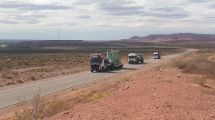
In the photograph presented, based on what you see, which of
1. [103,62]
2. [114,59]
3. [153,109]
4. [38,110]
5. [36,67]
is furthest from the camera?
[36,67]

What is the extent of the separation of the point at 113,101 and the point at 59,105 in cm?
262

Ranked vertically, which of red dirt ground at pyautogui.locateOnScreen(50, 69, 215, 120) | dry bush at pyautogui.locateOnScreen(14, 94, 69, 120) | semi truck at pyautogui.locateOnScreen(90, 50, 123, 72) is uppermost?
red dirt ground at pyautogui.locateOnScreen(50, 69, 215, 120)

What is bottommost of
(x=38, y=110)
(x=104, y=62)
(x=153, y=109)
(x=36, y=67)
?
(x=36, y=67)

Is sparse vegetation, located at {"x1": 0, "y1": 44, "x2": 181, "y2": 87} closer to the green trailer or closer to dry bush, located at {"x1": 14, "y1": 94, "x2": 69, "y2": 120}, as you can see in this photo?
the green trailer

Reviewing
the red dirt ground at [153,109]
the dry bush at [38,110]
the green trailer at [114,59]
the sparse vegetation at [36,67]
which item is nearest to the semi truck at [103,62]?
the green trailer at [114,59]

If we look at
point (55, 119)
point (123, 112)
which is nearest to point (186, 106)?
point (123, 112)

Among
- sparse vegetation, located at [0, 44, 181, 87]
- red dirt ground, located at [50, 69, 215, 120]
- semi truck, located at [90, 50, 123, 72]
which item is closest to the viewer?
red dirt ground, located at [50, 69, 215, 120]

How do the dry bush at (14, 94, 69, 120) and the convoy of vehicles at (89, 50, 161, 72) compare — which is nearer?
the dry bush at (14, 94, 69, 120)

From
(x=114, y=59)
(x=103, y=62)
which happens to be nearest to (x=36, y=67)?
(x=114, y=59)

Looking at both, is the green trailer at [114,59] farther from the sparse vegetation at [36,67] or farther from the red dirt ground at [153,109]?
the red dirt ground at [153,109]

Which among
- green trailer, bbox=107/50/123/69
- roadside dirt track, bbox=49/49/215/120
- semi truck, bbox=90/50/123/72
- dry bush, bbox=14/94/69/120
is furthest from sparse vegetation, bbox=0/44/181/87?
roadside dirt track, bbox=49/49/215/120

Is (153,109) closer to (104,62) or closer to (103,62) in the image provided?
(103,62)

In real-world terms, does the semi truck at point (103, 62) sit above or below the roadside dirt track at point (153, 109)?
below

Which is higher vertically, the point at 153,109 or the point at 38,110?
the point at 153,109
